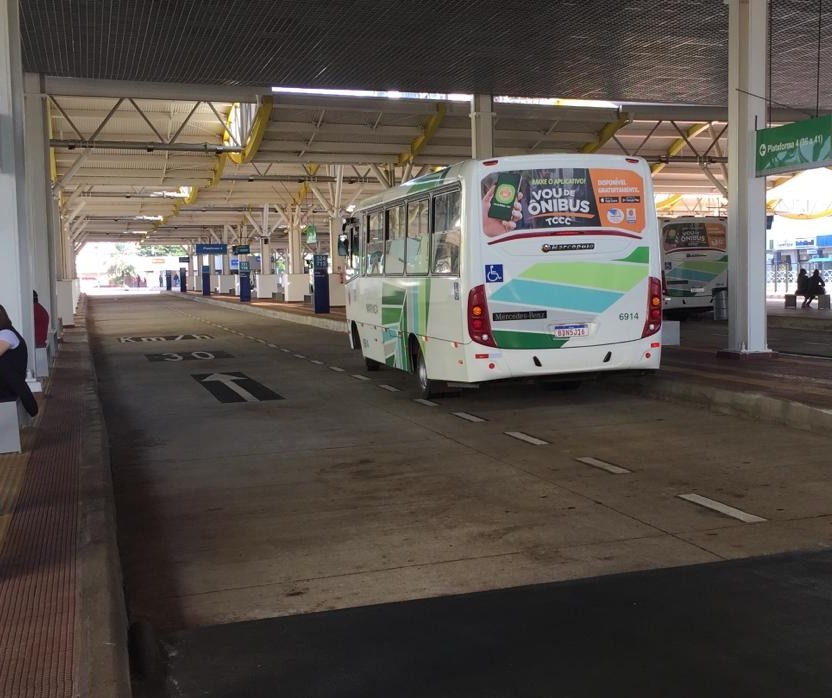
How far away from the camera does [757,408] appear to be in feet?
35.7

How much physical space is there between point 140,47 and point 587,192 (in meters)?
11.0

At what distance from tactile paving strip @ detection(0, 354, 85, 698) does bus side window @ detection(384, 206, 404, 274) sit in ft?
20.0

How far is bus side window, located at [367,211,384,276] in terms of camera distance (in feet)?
49.6

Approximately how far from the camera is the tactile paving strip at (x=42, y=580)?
3.88m

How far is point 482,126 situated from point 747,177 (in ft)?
33.5

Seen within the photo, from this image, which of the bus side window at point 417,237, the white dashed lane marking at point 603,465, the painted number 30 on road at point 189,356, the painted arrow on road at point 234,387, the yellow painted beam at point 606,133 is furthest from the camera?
the yellow painted beam at point 606,133

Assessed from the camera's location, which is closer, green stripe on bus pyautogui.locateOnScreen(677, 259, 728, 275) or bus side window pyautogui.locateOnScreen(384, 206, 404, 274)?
bus side window pyautogui.locateOnScreen(384, 206, 404, 274)

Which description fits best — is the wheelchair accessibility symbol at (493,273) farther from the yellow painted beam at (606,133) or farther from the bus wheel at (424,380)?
the yellow painted beam at (606,133)

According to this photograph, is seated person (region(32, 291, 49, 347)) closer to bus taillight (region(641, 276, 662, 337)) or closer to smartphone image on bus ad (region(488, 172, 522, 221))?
smartphone image on bus ad (region(488, 172, 522, 221))

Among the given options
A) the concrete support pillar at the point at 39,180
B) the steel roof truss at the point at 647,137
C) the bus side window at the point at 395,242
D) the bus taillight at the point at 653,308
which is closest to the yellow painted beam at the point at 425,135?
the steel roof truss at the point at 647,137

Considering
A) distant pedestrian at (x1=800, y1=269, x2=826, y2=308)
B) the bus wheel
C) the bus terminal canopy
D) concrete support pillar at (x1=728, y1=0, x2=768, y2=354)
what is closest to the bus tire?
the bus wheel

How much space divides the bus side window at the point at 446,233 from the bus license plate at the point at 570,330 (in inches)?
55.0

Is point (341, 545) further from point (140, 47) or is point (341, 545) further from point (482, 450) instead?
point (140, 47)

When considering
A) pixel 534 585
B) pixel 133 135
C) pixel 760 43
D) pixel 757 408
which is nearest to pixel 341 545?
pixel 534 585
